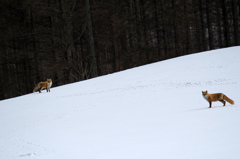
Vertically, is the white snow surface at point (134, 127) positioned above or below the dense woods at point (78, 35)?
below

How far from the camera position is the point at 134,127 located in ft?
11.6

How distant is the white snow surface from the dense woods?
9.97 m

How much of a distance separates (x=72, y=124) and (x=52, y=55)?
15.9 meters

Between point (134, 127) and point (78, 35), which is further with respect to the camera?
point (78, 35)

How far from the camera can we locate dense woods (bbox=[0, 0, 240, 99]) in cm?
1587

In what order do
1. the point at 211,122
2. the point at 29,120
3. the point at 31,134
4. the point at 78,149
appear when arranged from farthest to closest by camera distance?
the point at 29,120
the point at 31,134
the point at 211,122
the point at 78,149

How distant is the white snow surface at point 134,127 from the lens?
2.58 meters

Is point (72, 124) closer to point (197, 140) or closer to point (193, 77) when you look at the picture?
point (197, 140)

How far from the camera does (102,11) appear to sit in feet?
56.4

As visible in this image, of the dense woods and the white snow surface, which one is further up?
the dense woods

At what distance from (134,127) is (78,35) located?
17.1 meters

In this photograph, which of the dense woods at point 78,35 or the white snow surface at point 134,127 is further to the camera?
the dense woods at point 78,35

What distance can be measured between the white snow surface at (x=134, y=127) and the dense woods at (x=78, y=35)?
997cm

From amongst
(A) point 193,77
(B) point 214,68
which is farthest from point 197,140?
(B) point 214,68
